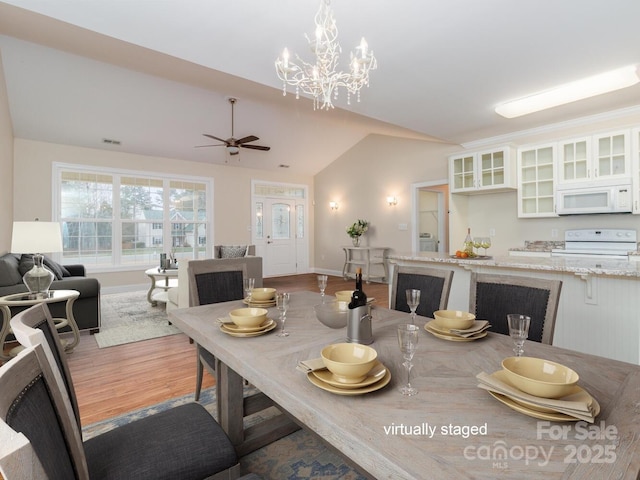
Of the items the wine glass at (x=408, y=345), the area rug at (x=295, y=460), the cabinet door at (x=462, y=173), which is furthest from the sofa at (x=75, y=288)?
the cabinet door at (x=462, y=173)

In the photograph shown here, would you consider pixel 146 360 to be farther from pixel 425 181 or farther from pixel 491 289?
pixel 425 181

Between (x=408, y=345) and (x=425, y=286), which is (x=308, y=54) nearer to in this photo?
(x=425, y=286)

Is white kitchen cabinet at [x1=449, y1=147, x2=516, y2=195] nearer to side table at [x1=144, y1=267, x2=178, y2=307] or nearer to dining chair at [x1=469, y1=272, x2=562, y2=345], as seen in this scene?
dining chair at [x1=469, y1=272, x2=562, y2=345]

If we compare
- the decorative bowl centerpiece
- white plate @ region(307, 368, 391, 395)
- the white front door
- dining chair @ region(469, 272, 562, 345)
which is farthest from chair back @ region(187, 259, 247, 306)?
the white front door

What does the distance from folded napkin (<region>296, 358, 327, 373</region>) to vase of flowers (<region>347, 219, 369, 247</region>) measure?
252 inches

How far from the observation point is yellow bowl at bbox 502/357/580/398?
81 centimetres

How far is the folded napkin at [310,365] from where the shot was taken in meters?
1.00

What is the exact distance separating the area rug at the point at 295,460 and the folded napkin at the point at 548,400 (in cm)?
107

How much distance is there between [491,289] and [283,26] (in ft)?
8.28

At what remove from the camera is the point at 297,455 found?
1764 mm

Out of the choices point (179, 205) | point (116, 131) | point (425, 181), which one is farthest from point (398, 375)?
point (179, 205)

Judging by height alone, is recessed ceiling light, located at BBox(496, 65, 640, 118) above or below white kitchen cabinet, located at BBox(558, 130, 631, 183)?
above

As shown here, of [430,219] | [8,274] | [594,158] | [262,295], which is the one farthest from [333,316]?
[430,219]

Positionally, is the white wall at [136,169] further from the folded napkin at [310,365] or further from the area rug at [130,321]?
the folded napkin at [310,365]
